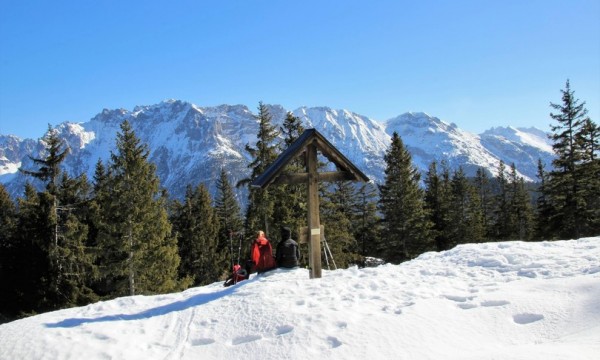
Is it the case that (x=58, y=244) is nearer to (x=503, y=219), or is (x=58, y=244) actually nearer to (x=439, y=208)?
(x=439, y=208)

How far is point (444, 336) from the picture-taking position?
6.76m

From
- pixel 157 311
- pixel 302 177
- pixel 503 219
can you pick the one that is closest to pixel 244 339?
pixel 157 311

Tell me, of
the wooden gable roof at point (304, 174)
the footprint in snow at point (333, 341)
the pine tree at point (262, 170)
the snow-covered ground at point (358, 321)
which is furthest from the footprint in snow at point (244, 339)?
the pine tree at point (262, 170)

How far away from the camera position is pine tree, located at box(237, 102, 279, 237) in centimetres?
2677

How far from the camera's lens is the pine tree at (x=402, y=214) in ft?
121

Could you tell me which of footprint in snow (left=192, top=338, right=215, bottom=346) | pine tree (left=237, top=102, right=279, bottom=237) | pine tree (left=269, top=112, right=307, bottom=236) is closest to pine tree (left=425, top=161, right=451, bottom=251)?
pine tree (left=269, top=112, right=307, bottom=236)

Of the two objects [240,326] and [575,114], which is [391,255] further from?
[240,326]

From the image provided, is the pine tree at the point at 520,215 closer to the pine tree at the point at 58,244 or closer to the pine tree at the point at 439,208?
the pine tree at the point at 439,208

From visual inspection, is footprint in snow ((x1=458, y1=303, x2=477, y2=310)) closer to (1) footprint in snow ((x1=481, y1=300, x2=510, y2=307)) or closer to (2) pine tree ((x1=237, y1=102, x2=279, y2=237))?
(1) footprint in snow ((x1=481, y1=300, x2=510, y2=307))

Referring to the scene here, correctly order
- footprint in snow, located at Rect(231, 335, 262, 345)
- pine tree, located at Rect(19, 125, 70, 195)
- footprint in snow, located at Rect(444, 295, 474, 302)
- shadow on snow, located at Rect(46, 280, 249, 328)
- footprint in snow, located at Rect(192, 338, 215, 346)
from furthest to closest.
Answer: pine tree, located at Rect(19, 125, 70, 195)
shadow on snow, located at Rect(46, 280, 249, 328)
footprint in snow, located at Rect(444, 295, 474, 302)
footprint in snow, located at Rect(192, 338, 215, 346)
footprint in snow, located at Rect(231, 335, 262, 345)

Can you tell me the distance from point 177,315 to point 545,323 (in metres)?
6.77

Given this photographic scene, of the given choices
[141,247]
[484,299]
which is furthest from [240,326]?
[141,247]

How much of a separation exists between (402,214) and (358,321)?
3041 centimetres

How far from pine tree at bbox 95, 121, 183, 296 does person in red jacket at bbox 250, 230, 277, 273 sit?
13328 millimetres
